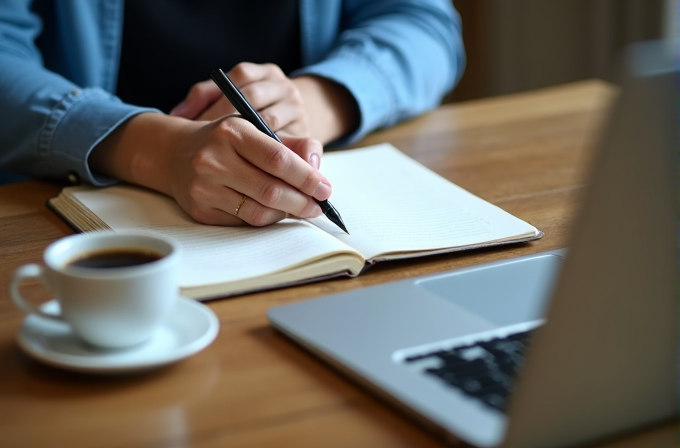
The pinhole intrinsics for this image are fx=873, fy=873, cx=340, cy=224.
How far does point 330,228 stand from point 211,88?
0.36m

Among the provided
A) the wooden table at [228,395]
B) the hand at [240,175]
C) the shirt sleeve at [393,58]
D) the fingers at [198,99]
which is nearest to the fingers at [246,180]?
the hand at [240,175]

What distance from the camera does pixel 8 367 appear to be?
2.12 ft

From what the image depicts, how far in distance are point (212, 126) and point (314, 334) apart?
1.23 ft

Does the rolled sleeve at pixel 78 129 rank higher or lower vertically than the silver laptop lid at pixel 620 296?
lower

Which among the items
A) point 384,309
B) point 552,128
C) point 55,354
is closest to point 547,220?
point 384,309

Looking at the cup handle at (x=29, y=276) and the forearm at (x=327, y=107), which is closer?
the cup handle at (x=29, y=276)

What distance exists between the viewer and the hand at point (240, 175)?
89cm

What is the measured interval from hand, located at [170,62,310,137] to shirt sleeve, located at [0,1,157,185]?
0.10 m

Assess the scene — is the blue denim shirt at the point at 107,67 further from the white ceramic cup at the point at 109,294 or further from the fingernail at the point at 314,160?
the white ceramic cup at the point at 109,294

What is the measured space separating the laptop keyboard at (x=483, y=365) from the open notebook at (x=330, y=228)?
0.22 m

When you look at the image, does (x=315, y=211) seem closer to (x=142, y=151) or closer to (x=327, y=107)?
(x=142, y=151)

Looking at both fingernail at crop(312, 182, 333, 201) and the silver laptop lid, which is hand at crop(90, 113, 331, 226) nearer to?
fingernail at crop(312, 182, 333, 201)

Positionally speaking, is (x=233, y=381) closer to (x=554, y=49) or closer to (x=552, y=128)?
(x=552, y=128)

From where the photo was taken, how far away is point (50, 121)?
3.66 ft
